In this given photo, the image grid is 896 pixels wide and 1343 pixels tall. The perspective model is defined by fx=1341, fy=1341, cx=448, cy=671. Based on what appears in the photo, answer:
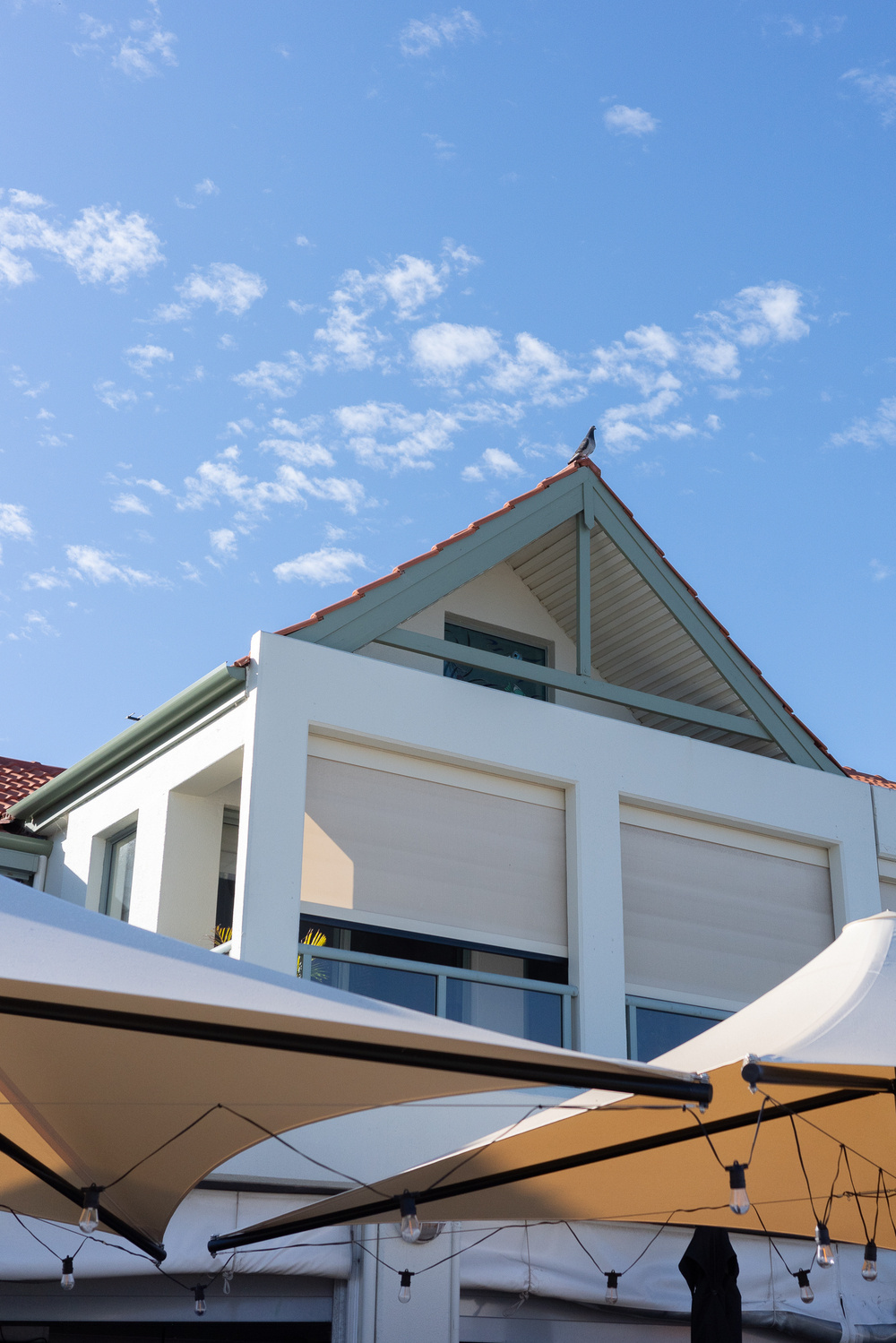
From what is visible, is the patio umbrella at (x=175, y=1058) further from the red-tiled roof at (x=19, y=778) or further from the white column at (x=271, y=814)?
the red-tiled roof at (x=19, y=778)

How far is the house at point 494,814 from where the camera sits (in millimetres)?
9922

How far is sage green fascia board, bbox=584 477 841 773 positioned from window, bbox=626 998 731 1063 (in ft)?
9.32

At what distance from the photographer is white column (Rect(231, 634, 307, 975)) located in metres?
9.39

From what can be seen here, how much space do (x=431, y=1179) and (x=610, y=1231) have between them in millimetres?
4121

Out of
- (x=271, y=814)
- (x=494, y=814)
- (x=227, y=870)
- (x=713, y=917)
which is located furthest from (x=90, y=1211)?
(x=713, y=917)

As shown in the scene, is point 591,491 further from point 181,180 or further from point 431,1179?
point 431,1179

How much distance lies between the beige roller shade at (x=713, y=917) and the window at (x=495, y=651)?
1.78m

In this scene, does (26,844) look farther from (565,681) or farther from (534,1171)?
(534,1171)

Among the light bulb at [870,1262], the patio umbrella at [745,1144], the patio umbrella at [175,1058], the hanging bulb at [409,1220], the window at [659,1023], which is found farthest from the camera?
the window at [659,1023]

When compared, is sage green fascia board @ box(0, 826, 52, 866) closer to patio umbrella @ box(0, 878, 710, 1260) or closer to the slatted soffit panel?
the slatted soffit panel

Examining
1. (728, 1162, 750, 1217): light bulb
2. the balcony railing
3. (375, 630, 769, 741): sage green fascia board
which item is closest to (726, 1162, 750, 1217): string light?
(728, 1162, 750, 1217): light bulb

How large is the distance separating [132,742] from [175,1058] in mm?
7138

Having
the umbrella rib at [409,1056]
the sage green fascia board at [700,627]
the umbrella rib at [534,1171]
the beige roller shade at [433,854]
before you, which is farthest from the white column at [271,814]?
the umbrella rib at [409,1056]

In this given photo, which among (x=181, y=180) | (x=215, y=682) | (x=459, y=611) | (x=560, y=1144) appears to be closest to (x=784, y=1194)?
(x=560, y=1144)
